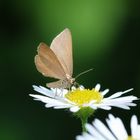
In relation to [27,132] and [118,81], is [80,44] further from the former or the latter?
[27,132]

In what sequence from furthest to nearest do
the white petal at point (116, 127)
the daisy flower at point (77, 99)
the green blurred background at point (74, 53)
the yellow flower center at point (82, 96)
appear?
1. the green blurred background at point (74, 53)
2. the yellow flower center at point (82, 96)
3. the daisy flower at point (77, 99)
4. the white petal at point (116, 127)

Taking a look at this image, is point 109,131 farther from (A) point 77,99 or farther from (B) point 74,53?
(B) point 74,53

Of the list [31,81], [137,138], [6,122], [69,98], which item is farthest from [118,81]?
[137,138]

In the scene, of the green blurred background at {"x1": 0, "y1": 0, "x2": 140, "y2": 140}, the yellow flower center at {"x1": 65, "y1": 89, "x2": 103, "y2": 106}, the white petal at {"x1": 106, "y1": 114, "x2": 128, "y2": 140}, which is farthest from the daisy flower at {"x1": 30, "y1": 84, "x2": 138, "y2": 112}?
the green blurred background at {"x1": 0, "y1": 0, "x2": 140, "y2": 140}

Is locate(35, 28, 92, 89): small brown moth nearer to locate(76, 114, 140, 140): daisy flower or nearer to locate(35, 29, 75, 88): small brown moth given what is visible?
locate(35, 29, 75, 88): small brown moth

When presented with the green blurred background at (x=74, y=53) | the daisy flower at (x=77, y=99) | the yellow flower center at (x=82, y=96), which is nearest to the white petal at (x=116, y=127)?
the daisy flower at (x=77, y=99)

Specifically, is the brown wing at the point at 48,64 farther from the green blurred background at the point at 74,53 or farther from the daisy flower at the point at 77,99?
the green blurred background at the point at 74,53

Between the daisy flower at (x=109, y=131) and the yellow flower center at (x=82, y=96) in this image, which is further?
the yellow flower center at (x=82, y=96)
